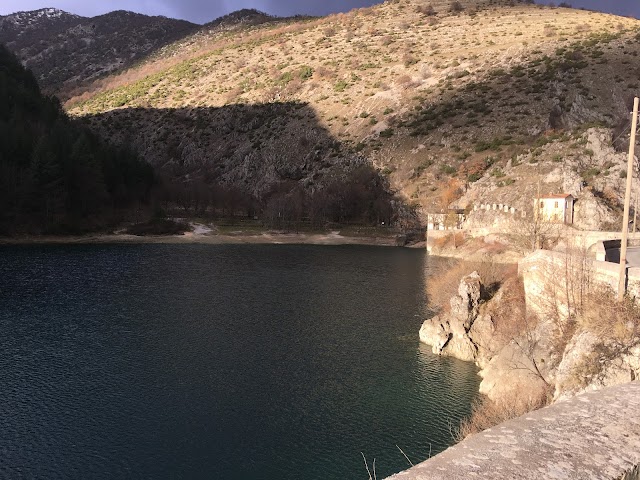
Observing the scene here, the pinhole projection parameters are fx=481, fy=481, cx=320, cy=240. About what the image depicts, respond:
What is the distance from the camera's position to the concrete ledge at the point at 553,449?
6.81m

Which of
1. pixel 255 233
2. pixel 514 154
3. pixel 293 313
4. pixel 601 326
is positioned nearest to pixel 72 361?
pixel 293 313

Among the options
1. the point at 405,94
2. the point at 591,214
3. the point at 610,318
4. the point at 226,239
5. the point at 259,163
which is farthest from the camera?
the point at 259,163

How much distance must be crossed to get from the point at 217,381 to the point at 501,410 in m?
15.2

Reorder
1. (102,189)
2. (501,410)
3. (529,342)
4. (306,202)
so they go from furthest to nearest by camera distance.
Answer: (306,202) < (102,189) < (529,342) < (501,410)

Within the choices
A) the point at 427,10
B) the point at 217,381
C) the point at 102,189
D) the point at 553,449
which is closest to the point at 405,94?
the point at 427,10

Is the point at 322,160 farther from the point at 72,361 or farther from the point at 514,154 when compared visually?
the point at 72,361

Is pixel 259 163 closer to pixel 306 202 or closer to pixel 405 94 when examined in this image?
pixel 306 202

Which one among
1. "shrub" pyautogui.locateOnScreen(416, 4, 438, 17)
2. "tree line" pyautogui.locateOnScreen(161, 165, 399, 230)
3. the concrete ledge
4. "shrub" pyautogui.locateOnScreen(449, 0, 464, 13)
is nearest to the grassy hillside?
"shrub" pyautogui.locateOnScreen(449, 0, 464, 13)

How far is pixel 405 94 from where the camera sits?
13325 centimetres

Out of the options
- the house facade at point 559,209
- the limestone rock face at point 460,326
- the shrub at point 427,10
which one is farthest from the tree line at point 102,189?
the shrub at point 427,10

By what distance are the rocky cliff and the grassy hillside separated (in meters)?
60.7

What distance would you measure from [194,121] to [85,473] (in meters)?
154

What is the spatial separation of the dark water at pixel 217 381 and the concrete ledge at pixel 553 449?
1101cm

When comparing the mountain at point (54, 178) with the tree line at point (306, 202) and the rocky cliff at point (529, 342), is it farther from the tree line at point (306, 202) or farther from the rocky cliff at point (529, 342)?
the rocky cliff at point (529, 342)
